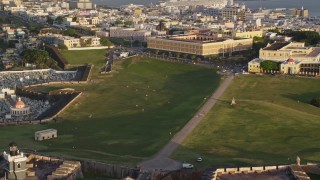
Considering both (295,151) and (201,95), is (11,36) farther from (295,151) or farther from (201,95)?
(295,151)

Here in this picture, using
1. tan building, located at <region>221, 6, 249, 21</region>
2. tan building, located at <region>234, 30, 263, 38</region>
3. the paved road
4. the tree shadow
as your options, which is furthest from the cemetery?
tan building, located at <region>221, 6, 249, 21</region>

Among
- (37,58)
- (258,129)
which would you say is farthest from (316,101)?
(37,58)

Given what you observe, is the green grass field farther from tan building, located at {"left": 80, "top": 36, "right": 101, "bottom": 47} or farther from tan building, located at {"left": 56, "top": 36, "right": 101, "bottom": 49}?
tan building, located at {"left": 56, "top": 36, "right": 101, "bottom": 49}

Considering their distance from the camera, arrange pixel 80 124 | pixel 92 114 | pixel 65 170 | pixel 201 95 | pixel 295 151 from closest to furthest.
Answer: pixel 65 170, pixel 295 151, pixel 80 124, pixel 92 114, pixel 201 95

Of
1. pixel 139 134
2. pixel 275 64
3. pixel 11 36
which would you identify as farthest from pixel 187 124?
pixel 11 36

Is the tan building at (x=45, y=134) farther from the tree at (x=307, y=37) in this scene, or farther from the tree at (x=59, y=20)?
the tree at (x=59, y=20)

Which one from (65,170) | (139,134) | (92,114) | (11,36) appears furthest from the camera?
(11,36)

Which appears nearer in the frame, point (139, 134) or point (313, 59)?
point (139, 134)
